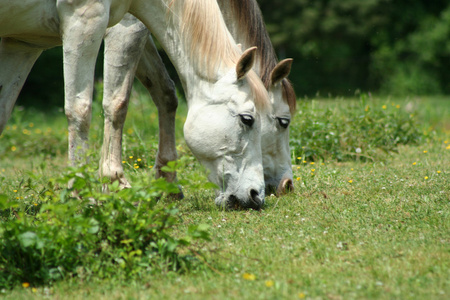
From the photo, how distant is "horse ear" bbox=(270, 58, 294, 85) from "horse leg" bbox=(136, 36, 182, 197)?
0.96m

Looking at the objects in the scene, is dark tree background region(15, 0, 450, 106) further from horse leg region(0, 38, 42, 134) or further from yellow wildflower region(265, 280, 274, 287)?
yellow wildflower region(265, 280, 274, 287)

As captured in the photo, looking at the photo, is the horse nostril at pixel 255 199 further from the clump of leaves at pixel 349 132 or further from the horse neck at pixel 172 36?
the clump of leaves at pixel 349 132

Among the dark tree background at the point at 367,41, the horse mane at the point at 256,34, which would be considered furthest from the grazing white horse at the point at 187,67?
the dark tree background at the point at 367,41

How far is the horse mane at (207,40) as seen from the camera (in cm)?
363

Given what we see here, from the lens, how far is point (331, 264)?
252cm

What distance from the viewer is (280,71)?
159 inches

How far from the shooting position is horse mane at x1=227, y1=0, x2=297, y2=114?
4.17 meters

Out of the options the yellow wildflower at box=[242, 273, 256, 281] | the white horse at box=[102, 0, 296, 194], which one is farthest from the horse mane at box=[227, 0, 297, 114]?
the yellow wildflower at box=[242, 273, 256, 281]

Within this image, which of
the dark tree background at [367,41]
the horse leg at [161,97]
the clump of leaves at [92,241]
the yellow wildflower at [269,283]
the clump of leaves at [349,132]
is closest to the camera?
the yellow wildflower at [269,283]

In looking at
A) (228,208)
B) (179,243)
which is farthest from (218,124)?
(179,243)

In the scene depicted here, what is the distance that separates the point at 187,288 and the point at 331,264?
0.72 m

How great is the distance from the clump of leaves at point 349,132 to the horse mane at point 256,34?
156 centimetres

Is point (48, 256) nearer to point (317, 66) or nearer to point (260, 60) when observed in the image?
point (260, 60)

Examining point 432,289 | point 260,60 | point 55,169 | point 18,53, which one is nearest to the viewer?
point 432,289
